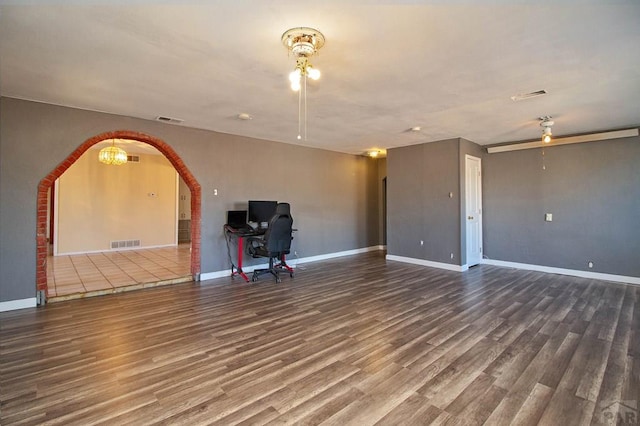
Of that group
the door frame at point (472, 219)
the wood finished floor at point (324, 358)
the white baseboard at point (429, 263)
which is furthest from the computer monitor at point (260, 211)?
the door frame at point (472, 219)

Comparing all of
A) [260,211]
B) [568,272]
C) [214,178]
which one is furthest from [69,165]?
[568,272]

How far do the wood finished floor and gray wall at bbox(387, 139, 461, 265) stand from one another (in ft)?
6.49

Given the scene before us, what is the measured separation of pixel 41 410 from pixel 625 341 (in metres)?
4.92

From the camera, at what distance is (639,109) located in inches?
165

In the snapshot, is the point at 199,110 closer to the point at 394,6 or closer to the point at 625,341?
the point at 394,6

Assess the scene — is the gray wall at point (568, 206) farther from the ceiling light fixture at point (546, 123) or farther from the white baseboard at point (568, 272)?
the ceiling light fixture at point (546, 123)

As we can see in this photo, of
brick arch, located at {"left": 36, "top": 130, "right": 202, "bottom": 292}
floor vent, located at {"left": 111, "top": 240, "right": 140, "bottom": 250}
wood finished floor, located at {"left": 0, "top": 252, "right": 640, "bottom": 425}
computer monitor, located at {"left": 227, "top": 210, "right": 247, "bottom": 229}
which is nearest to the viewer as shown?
wood finished floor, located at {"left": 0, "top": 252, "right": 640, "bottom": 425}

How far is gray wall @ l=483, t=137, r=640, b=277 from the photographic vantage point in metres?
5.18

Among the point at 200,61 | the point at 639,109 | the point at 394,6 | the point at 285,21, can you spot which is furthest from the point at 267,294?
the point at 639,109

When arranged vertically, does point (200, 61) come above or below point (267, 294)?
above

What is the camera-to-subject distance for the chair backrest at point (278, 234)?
5.09 m

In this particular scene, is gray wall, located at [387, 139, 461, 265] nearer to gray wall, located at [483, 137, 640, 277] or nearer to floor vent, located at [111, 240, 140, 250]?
gray wall, located at [483, 137, 640, 277]

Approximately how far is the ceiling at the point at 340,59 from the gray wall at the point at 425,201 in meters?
1.76

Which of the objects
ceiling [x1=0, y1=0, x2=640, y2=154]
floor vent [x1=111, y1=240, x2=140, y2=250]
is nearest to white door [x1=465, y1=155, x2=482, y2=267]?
ceiling [x1=0, y1=0, x2=640, y2=154]
